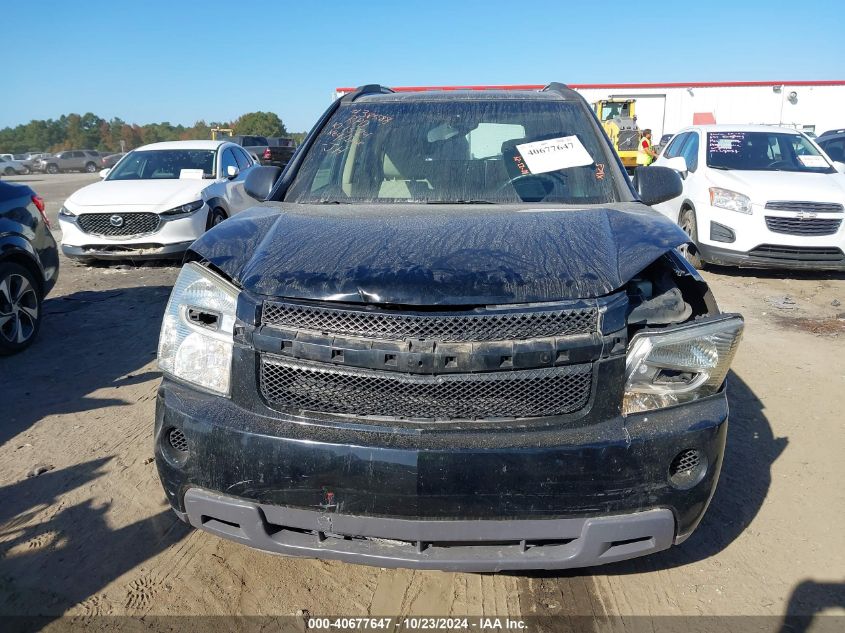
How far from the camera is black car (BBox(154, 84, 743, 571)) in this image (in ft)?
6.56

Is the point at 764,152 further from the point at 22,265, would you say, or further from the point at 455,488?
the point at 22,265

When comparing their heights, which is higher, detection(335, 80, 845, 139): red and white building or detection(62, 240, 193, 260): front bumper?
detection(335, 80, 845, 139): red and white building

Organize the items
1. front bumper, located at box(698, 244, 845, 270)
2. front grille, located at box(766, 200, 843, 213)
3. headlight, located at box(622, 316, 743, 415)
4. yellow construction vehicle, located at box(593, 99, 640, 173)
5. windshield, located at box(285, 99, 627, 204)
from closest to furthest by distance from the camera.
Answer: headlight, located at box(622, 316, 743, 415)
windshield, located at box(285, 99, 627, 204)
front grille, located at box(766, 200, 843, 213)
front bumper, located at box(698, 244, 845, 270)
yellow construction vehicle, located at box(593, 99, 640, 173)

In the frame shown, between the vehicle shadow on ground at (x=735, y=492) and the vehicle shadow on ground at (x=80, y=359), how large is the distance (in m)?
3.33

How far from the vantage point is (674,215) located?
30.2 ft

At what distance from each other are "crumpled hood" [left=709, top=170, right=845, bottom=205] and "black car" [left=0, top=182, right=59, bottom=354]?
762 centimetres

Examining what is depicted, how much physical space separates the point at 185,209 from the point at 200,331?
6.81 m

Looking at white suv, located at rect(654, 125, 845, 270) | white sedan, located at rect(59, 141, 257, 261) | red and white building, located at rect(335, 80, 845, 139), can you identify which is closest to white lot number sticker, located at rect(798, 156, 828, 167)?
white suv, located at rect(654, 125, 845, 270)

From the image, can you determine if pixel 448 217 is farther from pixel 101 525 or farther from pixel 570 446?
pixel 101 525

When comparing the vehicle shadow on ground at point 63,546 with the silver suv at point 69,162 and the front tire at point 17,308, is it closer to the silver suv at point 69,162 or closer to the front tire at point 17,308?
the front tire at point 17,308

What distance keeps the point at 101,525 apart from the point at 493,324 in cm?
213

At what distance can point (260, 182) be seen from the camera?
11.3ft

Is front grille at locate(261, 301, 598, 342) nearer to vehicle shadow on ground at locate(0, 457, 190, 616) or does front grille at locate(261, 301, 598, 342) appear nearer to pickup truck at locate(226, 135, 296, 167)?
vehicle shadow on ground at locate(0, 457, 190, 616)

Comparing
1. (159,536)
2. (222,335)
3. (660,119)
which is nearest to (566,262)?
(222,335)
